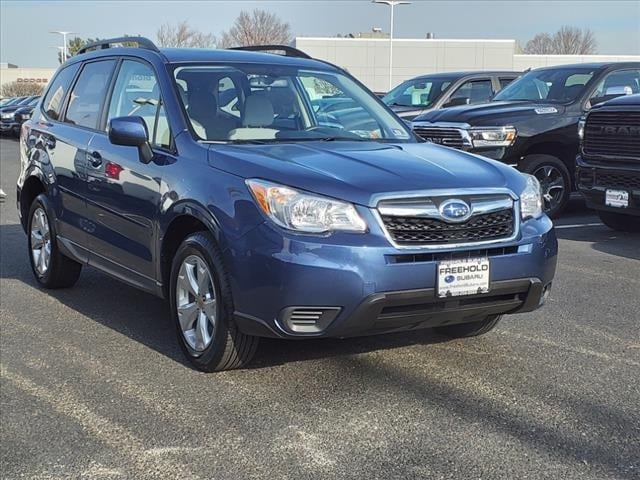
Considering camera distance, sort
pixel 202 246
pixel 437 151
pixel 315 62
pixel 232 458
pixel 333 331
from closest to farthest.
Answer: pixel 232 458, pixel 333 331, pixel 202 246, pixel 437 151, pixel 315 62

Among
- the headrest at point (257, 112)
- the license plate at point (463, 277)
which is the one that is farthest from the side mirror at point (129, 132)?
the license plate at point (463, 277)

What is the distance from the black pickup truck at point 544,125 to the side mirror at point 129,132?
566 centimetres

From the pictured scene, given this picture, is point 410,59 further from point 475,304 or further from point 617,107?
Result: point 475,304

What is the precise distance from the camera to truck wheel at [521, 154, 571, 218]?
32.8 feet

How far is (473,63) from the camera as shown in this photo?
56.9 metres

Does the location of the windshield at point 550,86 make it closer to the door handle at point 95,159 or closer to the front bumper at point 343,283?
the door handle at point 95,159

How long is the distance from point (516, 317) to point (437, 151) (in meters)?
1.39

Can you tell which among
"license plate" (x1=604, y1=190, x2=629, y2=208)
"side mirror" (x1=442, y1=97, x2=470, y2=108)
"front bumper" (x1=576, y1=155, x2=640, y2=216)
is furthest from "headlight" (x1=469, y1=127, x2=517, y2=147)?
"side mirror" (x1=442, y1=97, x2=470, y2=108)

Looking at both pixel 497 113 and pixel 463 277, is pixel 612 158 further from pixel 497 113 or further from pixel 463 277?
pixel 463 277

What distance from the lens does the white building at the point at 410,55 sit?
56656 mm

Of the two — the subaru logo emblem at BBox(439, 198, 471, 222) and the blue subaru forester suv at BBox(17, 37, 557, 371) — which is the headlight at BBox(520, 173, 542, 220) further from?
the subaru logo emblem at BBox(439, 198, 471, 222)

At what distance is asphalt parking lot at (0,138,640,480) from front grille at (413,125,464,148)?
4.19m

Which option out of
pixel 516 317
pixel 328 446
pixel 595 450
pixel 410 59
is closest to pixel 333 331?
pixel 328 446

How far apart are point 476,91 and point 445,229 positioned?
32.2 ft
